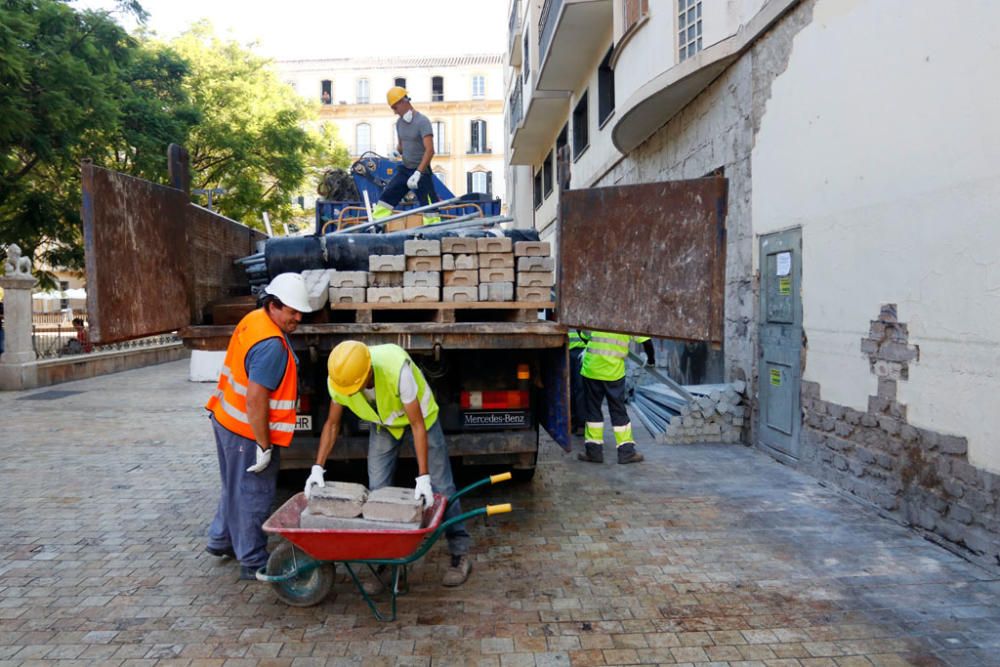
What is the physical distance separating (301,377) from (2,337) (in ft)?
39.1

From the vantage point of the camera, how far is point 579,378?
7.50 metres

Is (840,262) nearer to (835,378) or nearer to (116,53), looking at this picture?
(835,378)

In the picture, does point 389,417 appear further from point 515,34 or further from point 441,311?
point 515,34

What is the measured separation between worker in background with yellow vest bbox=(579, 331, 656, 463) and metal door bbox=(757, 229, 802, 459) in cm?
128

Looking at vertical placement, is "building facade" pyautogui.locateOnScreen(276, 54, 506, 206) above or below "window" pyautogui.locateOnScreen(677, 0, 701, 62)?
above

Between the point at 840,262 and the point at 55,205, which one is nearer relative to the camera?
the point at 840,262

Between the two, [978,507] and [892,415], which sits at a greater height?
[892,415]

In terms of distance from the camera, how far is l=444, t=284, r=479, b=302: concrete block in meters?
4.34

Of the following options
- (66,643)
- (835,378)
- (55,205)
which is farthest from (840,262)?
(55,205)

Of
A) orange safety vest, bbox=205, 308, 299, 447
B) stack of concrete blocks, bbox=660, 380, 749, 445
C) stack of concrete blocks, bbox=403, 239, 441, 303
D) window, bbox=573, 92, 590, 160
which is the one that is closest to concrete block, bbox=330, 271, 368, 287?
stack of concrete blocks, bbox=403, 239, 441, 303

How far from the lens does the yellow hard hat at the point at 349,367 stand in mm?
3305

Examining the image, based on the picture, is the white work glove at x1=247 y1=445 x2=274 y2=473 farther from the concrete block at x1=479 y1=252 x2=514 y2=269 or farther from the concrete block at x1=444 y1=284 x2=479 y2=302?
the concrete block at x1=479 y1=252 x2=514 y2=269

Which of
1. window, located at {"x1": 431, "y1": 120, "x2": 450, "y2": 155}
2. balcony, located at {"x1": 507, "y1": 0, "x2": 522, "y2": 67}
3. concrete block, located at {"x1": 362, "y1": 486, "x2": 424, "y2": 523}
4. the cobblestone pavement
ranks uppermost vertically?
window, located at {"x1": 431, "y1": 120, "x2": 450, "y2": 155}

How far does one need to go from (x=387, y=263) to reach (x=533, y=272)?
92 centimetres
